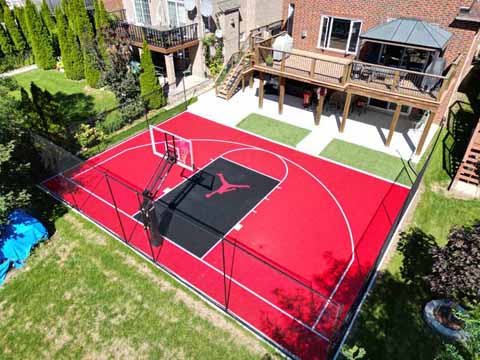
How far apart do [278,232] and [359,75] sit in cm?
948

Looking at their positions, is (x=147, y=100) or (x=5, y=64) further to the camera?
(x=5, y=64)

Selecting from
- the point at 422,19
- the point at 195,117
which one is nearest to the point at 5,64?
the point at 195,117

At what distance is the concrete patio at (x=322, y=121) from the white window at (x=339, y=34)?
3.65 m

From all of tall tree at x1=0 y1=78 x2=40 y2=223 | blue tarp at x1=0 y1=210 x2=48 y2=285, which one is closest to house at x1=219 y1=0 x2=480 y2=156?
tall tree at x1=0 y1=78 x2=40 y2=223

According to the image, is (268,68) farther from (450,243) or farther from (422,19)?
(450,243)

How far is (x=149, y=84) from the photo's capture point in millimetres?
20078

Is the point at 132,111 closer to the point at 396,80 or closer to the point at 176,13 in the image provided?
the point at 176,13

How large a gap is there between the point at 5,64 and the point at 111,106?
12.8 meters

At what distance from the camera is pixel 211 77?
24.3 metres

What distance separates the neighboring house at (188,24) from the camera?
71.3ft

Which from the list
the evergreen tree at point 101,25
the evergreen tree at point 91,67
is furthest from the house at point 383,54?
the evergreen tree at point 91,67

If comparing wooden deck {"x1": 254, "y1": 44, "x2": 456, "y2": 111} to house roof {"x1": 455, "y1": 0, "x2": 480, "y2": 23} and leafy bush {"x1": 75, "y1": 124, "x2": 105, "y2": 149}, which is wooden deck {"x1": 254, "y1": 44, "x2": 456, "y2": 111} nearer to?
house roof {"x1": 455, "y1": 0, "x2": 480, "y2": 23}

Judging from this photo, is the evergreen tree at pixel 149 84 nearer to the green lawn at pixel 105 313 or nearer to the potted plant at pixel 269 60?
the potted plant at pixel 269 60

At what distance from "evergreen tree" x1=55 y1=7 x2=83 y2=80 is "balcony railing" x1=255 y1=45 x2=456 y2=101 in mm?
13713
